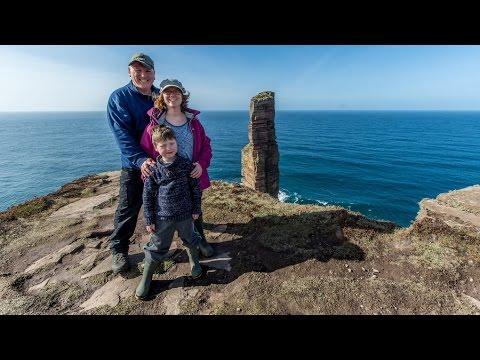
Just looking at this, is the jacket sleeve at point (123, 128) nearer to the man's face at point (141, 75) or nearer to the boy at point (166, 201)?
the man's face at point (141, 75)

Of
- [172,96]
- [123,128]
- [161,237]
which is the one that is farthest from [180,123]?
[161,237]

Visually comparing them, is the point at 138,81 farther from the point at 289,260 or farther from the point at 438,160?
the point at 438,160

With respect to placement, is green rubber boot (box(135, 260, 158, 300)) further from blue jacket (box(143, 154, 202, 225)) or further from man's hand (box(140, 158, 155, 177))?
man's hand (box(140, 158, 155, 177))

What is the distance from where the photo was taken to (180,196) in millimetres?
4816

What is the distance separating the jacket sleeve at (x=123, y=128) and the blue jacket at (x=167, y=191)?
2.01 ft

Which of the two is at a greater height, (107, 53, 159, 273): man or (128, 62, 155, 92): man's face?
(128, 62, 155, 92): man's face

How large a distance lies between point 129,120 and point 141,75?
3.03ft

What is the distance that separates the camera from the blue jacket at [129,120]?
5.04 metres

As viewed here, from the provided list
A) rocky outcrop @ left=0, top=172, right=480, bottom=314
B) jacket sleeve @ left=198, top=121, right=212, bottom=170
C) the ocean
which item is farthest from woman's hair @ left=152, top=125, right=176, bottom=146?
the ocean


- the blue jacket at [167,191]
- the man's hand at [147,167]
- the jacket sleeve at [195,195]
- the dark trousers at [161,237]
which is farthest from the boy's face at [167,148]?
the dark trousers at [161,237]

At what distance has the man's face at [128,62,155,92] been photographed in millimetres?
5000

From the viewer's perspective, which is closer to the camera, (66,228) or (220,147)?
(66,228)
